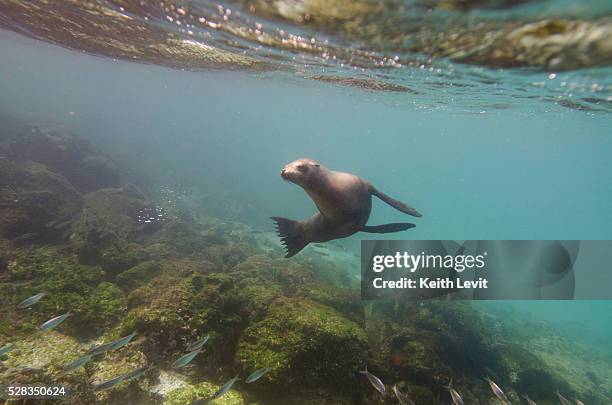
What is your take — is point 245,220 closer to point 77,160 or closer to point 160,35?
point 77,160

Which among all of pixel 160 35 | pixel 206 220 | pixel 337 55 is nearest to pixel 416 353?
pixel 337 55

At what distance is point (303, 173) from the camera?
4.62 metres

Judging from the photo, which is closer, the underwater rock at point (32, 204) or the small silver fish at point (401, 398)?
the small silver fish at point (401, 398)

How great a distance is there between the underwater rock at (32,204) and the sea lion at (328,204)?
24.7 feet

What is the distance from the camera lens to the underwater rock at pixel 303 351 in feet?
15.7

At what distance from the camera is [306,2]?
6.27 m

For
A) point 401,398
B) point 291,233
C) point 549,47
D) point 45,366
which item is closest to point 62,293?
point 45,366

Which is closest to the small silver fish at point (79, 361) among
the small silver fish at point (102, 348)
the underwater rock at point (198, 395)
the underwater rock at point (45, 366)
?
the small silver fish at point (102, 348)

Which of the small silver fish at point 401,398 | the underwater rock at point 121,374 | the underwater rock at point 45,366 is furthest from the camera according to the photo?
the small silver fish at point 401,398

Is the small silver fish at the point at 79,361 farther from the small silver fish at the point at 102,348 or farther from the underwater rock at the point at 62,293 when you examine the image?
the underwater rock at the point at 62,293

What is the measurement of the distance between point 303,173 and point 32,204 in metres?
10.1

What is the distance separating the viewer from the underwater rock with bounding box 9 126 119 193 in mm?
18797

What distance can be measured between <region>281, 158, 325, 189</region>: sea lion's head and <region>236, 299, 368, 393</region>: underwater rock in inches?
95.1

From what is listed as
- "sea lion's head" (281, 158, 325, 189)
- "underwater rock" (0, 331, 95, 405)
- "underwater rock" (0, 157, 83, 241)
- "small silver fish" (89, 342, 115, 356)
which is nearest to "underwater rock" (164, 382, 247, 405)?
"underwater rock" (0, 331, 95, 405)
